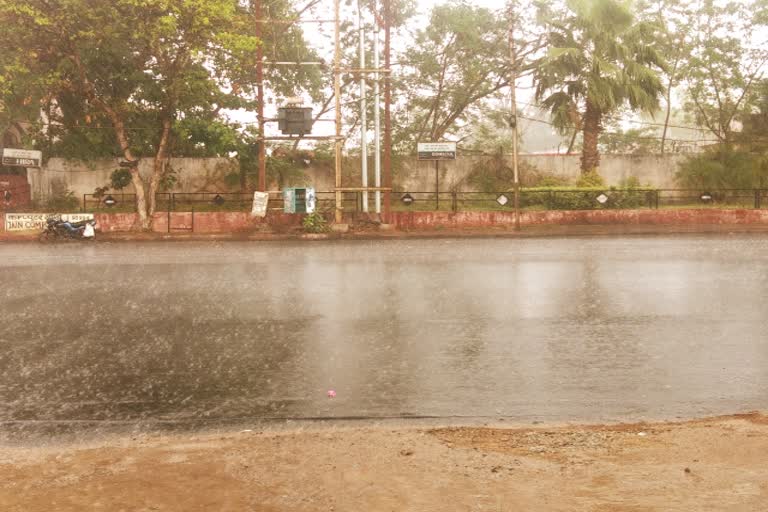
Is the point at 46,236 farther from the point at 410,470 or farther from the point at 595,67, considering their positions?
the point at 410,470

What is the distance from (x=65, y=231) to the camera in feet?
84.0

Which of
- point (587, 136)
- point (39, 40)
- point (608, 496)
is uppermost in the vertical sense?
point (39, 40)

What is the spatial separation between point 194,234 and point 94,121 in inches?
295

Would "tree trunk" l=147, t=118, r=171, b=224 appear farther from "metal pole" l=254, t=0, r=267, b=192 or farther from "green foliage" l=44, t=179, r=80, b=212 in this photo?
"green foliage" l=44, t=179, r=80, b=212

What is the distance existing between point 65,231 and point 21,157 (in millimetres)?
4306

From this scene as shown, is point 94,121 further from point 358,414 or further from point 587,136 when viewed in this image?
point 358,414

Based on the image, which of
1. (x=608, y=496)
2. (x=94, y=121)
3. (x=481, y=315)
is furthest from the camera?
(x=94, y=121)

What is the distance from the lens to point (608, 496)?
3861 mm

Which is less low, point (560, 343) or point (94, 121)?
point (94, 121)

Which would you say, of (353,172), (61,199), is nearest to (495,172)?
(353,172)

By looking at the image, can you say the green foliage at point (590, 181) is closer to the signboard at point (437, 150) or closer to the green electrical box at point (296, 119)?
the signboard at point (437, 150)

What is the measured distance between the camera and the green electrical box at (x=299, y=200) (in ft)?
87.3

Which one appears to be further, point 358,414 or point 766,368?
point 766,368

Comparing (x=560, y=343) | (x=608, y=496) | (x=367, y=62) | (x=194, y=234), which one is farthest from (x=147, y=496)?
(x=367, y=62)
